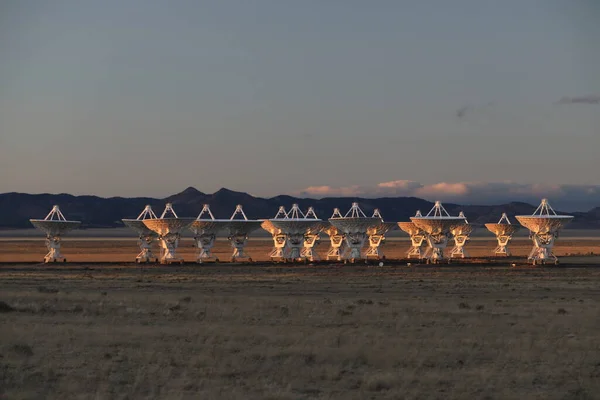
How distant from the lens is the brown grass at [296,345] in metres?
17.3

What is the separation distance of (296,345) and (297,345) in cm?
3

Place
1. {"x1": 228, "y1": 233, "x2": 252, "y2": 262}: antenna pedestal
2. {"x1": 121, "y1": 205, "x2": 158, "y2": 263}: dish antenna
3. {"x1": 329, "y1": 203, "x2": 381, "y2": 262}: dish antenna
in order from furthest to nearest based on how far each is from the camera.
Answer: {"x1": 228, "y1": 233, "x2": 252, "y2": 262}: antenna pedestal
{"x1": 329, "y1": 203, "x2": 381, "y2": 262}: dish antenna
{"x1": 121, "y1": 205, "x2": 158, "y2": 263}: dish antenna

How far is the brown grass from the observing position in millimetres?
17344

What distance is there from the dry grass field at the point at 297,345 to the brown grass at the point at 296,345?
0.15ft

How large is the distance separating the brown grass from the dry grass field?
0.05m

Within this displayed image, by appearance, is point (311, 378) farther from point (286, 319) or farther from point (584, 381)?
point (286, 319)

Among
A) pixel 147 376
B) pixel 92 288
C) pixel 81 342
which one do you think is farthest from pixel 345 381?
pixel 92 288

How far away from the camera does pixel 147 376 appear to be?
60.5 feet

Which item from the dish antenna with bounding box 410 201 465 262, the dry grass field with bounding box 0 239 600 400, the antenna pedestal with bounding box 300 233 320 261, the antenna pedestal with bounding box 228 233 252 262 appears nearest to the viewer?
the dry grass field with bounding box 0 239 600 400

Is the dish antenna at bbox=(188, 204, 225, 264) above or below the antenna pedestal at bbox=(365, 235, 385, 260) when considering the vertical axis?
above

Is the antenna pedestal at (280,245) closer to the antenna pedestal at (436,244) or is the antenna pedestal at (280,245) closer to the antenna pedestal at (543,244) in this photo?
the antenna pedestal at (436,244)

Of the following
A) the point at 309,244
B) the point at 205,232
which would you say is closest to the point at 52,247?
the point at 205,232

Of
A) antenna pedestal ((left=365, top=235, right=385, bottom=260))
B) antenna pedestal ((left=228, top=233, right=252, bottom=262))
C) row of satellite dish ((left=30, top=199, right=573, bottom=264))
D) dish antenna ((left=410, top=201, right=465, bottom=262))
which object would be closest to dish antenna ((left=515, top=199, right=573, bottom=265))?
row of satellite dish ((left=30, top=199, right=573, bottom=264))

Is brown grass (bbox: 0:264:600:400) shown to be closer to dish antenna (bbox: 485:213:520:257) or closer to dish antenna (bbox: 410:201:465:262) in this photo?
dish antenna (bbox: 410:201:465:262)
